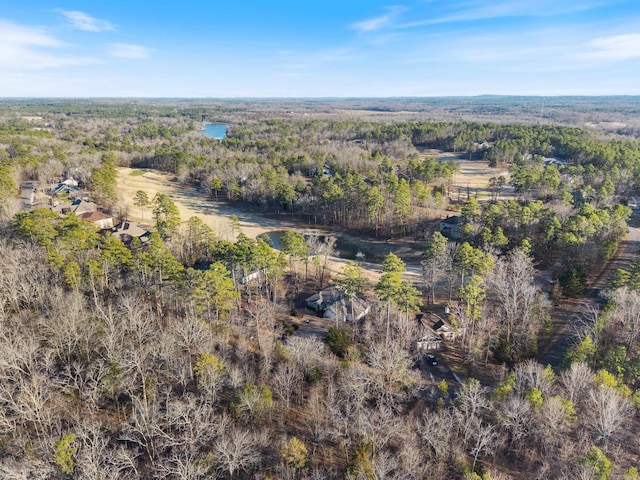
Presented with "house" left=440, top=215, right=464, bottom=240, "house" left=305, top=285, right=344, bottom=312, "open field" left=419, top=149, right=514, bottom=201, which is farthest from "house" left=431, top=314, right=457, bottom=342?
"open field" left=419, top=149, right=514, bottom=201

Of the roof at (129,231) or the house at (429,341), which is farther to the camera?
the roof at (129,231)

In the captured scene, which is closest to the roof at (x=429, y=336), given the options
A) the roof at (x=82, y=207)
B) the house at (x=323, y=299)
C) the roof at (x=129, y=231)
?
the house at (x=323, y=299)

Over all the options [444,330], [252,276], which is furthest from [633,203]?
[252,276]

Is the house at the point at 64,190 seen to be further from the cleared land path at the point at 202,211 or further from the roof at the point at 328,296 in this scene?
the roof at the point at 328,296

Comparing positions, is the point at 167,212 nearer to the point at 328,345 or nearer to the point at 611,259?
the point at 328,345

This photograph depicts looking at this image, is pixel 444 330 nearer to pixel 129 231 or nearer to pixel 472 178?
pixel 129 231

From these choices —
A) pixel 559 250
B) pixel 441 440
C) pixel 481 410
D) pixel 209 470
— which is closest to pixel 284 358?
pixel 209 470
